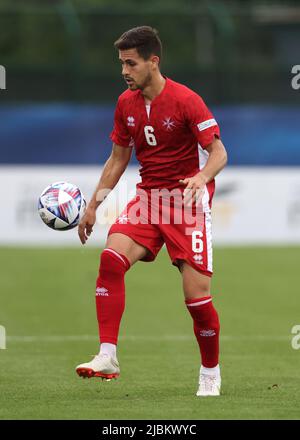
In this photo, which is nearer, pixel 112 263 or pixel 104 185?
pixel 112 263

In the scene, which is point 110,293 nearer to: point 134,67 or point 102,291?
point 102,291

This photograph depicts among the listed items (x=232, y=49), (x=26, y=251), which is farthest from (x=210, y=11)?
(x=26, y=251)

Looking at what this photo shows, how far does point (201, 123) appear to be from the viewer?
7.67 metres

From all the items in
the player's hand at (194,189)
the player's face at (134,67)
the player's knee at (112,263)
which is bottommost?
the player's knee at (112,263)

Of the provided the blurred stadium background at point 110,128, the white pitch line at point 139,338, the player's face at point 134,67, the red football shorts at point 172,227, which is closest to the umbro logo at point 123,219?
the red football shorts at point 172,227

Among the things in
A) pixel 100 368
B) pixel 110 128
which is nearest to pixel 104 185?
pixel 100 368

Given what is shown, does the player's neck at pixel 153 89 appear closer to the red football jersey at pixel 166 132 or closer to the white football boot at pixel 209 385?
the red football jersey at pixel 166 132

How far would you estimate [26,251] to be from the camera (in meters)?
19.8

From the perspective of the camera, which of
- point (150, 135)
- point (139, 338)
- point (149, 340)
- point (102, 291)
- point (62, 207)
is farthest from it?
point (139, 338)

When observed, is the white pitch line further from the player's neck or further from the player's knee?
the player's neck

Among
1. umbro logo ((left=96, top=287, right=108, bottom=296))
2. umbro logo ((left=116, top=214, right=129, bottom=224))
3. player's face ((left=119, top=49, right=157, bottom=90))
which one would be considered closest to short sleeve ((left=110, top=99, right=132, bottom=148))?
player's face ((left=119, top=49, right=157, bottom=90))

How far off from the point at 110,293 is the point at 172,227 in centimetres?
61

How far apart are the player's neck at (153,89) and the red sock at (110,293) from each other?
107 centimetres

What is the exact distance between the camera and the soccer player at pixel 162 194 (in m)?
7.63
